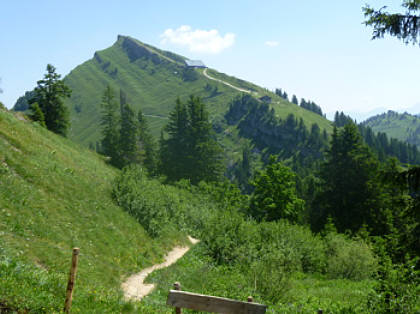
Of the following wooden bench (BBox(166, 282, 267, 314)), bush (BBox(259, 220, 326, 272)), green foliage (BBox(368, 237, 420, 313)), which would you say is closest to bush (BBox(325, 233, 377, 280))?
bush (BBox(259, 220, 326, 272))

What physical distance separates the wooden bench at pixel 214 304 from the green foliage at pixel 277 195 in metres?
36.8

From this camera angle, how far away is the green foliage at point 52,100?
52.9 meters

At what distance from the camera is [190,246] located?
95.1ft

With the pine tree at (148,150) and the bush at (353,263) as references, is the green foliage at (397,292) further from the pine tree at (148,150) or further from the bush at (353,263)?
the pine tree at (148,150)

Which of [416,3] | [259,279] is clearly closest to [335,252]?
[259,279]

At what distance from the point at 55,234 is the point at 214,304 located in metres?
12.7

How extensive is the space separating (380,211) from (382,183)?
127 feet

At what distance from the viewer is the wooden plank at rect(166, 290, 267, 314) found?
6.75 metres

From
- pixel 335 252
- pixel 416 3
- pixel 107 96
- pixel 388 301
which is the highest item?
pixel 107 96

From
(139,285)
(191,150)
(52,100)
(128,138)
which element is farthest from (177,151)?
(139,285)

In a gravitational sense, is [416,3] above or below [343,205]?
above

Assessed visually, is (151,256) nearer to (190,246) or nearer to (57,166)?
(190,246)

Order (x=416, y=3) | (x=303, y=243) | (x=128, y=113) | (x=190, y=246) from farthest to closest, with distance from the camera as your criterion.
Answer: (x=128, y=113), (x=303, y=243), (x=190, y=246), (x=416, y=3)

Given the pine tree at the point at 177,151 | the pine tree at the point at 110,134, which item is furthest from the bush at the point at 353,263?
the pine tree at the point at 110,134
